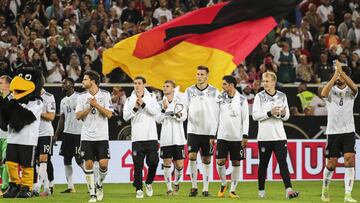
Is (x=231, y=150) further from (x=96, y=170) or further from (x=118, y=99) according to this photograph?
(x=118, y=99)

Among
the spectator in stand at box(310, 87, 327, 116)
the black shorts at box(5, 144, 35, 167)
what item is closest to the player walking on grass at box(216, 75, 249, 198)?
the black shorts at box(5, 144, 35, 167)

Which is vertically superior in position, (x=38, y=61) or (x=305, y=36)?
(x=305, y=36)

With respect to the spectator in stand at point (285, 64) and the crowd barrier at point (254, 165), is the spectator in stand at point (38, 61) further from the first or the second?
the spectator in stand at point (285, 64)

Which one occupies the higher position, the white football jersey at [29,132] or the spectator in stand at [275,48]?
the spectator in stand at [275,48]

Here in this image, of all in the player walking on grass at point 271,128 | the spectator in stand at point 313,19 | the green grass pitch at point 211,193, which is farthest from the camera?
the spectator in stand at point 313,19

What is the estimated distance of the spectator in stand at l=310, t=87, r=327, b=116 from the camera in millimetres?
33188

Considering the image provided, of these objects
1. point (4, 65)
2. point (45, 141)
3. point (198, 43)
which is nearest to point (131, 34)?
point (4, 65)

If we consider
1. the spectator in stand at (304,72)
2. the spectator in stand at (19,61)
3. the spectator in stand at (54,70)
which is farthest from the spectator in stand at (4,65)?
the spectator in stand at (304,72)

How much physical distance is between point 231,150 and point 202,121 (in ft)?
3.25

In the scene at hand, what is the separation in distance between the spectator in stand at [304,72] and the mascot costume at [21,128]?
1379 cm

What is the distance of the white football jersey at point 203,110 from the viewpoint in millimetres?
24344

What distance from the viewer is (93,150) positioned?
873 inches

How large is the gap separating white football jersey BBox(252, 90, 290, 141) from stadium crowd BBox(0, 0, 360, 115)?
905cm

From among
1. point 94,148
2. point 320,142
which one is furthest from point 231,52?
point 320,142
